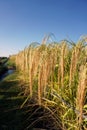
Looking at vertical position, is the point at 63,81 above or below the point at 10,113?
above

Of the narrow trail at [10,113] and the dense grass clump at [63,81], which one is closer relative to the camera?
the dense grass clump at [63,81]

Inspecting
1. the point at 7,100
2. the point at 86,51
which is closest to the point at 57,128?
the point at 86,51

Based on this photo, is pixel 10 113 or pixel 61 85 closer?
pixel 61 85

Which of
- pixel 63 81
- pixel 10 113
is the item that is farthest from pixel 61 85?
pixel 10 113

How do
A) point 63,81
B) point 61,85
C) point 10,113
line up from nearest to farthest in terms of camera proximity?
point 63,81 < point 61,85 < point 10,113

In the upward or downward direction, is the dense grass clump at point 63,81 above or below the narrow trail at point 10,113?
above

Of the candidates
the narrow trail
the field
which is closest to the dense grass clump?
the field

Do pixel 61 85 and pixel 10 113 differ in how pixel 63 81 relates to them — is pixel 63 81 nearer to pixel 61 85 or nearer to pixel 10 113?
pixel 61 85

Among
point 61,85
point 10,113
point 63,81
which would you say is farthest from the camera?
point 10,113

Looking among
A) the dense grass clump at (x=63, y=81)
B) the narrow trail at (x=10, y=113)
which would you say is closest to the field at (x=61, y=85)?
the dense grass clump at (x=63, y=81)

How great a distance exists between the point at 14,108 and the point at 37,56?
1.94m

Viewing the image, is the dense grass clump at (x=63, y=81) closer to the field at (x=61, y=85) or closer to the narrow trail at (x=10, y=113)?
the field at (x=61, y=85)

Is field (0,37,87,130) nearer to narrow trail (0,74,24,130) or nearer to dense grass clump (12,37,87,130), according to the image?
dense grass clump (12,37,87,130)

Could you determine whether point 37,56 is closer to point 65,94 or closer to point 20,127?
point 65,94
